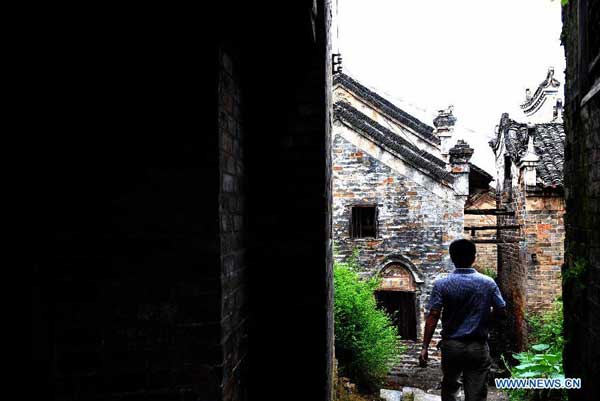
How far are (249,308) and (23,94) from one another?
1.70 meters

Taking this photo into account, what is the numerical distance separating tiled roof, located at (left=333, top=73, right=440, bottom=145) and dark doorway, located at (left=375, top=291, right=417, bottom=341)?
322 inches

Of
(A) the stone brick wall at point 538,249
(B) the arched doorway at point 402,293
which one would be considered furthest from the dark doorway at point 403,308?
(A) the stone brick wall at point 538,249

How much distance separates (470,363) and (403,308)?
763cm

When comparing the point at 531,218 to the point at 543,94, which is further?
the point at 543,94

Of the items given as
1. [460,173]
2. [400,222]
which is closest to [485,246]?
[460,173]

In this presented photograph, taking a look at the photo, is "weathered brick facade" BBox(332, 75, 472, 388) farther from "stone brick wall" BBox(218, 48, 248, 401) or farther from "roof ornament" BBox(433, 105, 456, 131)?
"stone brick wall" BBox(218, 48, 248, 401)

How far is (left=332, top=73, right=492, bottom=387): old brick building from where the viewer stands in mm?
11312

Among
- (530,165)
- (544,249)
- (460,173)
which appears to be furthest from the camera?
(530,165)

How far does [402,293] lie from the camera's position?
11875mm

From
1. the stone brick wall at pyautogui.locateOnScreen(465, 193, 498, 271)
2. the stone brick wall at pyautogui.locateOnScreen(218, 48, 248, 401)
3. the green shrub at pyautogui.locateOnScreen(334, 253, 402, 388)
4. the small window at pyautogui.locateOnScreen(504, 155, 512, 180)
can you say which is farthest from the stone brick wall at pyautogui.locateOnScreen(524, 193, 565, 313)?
the stone brick wall at pyautogui.locateOnScreen(218, 48, 248, 401)

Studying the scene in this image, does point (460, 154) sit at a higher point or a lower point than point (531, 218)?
higher

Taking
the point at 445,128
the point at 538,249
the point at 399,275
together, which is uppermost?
the point at 445,128

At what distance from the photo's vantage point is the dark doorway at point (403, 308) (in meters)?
11.8

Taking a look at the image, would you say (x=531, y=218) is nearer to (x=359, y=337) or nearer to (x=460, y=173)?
(x=460, y=173)
